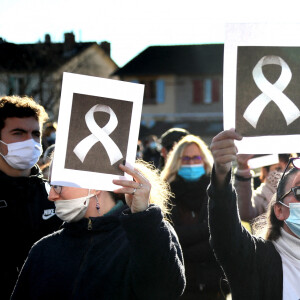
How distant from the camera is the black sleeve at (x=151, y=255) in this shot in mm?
2395

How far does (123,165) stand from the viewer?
8.25 ft

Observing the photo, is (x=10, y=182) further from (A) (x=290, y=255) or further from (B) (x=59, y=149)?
(A) (x=290, y=255)

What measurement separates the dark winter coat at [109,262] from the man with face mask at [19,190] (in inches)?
27.5

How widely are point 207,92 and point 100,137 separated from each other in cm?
3896

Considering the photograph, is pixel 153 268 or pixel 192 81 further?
pixel 192 81

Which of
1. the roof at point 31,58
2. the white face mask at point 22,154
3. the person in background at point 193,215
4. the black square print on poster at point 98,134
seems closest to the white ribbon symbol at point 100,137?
the black square print on poster at point 98,134

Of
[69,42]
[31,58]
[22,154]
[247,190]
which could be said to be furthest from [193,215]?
[69,42]

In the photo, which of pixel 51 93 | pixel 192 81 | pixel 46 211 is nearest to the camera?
pixel 46 211

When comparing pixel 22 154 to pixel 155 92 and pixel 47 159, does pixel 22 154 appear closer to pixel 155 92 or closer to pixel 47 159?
pixel 47 159

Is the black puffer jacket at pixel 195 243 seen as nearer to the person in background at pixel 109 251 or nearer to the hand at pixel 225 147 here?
the person in background at pixel 109 251

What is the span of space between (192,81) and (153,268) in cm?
3948

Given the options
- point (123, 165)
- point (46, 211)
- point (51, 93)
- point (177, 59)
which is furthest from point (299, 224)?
point (177, 59)

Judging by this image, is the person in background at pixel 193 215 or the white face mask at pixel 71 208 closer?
the white face mask at pixel 71 208

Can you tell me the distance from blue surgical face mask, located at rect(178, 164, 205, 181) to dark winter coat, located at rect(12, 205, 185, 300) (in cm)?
235
